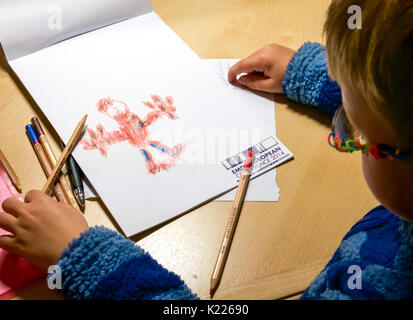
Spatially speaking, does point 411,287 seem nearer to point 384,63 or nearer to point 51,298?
point 384,63

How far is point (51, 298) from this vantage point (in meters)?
0.51

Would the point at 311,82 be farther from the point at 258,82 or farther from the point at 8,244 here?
the point at 8,244

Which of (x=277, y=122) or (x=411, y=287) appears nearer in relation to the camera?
(x=411, y=287)

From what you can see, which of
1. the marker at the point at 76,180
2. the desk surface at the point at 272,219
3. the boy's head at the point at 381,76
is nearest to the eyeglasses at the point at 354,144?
the boy's head at the point at 381,76

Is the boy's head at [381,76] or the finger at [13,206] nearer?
the boy's head at [381,76]

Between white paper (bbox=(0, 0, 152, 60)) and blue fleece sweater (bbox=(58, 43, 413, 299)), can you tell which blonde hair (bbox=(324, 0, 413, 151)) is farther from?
white paper (bbox=(0, 0, 152, 60))

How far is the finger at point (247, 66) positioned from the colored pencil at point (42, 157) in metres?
0.33

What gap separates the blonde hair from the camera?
344 mm

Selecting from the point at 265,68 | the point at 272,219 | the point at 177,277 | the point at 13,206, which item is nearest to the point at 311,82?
the point at 265,68

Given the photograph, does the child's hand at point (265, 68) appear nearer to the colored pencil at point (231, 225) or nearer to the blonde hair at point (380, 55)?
the colored pencil at point (231, 225)

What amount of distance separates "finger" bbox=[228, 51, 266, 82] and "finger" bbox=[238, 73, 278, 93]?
0.04ft

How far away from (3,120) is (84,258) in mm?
300

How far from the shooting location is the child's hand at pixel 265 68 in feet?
2.39
